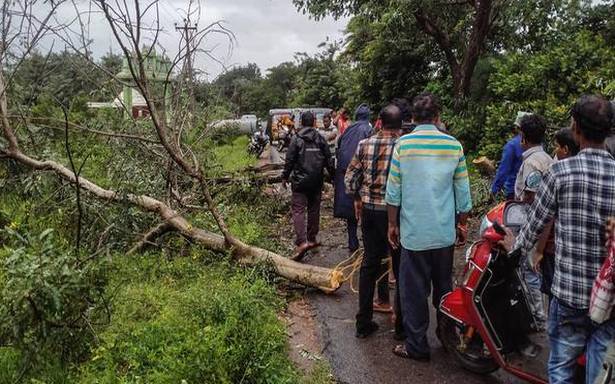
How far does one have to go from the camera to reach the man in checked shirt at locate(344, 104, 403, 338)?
168 inches

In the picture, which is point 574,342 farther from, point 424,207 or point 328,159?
point 328,159

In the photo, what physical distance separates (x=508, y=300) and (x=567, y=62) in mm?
7753

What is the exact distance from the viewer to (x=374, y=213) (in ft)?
14.1

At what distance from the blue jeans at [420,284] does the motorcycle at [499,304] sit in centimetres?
23

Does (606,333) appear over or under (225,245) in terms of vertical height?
over

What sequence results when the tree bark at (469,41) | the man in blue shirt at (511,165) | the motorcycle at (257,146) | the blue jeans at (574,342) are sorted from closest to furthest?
the blue jeans at (574,342) < the man in blue shirt at (511,165) < the tree bark at (469,41) < the motorcycle at (257,146)

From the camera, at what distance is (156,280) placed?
5520mm

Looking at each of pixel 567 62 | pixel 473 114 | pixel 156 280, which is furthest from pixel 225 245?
pixel 473 114

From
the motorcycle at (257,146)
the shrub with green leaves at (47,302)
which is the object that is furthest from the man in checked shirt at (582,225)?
the motorcycle at (257,146)

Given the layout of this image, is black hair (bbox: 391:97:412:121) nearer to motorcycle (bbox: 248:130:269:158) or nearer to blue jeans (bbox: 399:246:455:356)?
blue jeans (bbox: 399:246:455:356)

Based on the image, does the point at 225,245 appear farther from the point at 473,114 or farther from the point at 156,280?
the point at 473,114

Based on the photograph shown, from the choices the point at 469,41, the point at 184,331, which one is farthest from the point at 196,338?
the point at 469,41

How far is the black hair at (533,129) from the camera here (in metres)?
4.38

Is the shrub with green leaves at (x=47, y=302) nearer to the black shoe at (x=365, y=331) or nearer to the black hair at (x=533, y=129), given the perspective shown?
the black shoe at (x=365, y=331)
